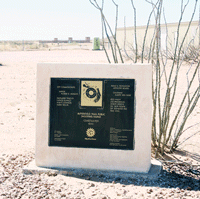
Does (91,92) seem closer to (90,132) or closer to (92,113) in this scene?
(92,113)

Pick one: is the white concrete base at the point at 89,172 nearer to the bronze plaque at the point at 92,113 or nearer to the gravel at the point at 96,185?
the gravel at the point at 96,185

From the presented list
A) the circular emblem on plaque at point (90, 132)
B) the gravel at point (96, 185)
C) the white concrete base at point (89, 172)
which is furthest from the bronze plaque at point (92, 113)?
the gravel at point (96, 185)

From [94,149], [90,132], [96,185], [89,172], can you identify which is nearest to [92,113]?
[90,132]

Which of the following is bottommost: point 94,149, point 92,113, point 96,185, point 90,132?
point 96,185

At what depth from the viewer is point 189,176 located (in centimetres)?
382

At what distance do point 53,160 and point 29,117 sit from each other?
9.62 ft

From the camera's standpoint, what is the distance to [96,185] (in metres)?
3.53

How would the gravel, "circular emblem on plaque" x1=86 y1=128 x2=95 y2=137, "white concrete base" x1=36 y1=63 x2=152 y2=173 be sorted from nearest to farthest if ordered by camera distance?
1. the gravel
2. "white concrete base" x1=36 y1=63 x2=152 y2=173
3. "circular emblem on plaque" x1=86 y1=128 x2=95 y2=137

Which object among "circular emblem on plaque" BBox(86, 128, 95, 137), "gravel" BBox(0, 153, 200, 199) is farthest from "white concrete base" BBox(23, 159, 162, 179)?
"circular emblem on plaque" BBox(86, 128, 95, 137)

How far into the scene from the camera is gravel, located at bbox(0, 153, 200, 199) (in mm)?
3354

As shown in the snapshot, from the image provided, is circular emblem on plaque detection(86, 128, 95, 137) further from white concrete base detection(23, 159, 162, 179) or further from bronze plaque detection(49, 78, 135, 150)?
white concrete base detection(23, 159, 162, 179)

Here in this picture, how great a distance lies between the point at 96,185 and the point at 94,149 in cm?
43

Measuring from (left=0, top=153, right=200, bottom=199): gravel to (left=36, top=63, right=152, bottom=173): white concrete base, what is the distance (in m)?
0.16

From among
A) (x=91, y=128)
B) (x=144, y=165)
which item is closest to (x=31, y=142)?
(x=91, y=128)
